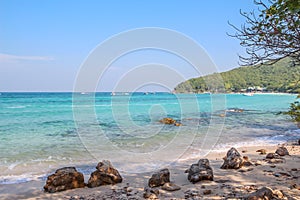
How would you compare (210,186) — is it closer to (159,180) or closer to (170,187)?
(170,187)

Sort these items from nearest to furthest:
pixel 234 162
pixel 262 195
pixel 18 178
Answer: pixel 262 195
pixel 234 162
pixel 18 178

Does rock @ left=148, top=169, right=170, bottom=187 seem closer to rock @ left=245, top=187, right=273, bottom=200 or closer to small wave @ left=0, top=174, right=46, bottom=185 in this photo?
rock @ left=245, top=187, right=273, bottom=200

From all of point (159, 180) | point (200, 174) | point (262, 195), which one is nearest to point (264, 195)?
point (262, 195)

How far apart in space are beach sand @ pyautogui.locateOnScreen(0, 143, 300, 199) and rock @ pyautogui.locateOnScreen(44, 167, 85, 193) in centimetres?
12

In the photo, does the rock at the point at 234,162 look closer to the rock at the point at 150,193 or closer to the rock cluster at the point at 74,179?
the rock at the point at 150,193

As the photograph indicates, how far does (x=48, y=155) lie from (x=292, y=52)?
7.70 m

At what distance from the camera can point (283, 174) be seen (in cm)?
493

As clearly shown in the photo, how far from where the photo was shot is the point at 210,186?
4414 millimetres

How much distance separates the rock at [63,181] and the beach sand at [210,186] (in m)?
0.12

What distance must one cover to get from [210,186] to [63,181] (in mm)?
2738

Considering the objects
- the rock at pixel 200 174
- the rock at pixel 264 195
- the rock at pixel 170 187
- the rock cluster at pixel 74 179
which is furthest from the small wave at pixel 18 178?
the rock at pixel 264 195

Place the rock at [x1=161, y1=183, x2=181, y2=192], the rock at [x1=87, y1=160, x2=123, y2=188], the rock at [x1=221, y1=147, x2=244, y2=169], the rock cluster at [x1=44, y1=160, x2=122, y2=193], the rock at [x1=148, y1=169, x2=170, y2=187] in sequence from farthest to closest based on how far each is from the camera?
the rock at [x1=221, y1=147, x2=244, y2=169], the rock at [x1=87, y1=160, x2=123, y2=188], the rock cluster at [x1=44, y1=160, x2=122, y2=193], the rock at [x1=148, y1=169, x2=170, y2=187], the rock at [x1=161, y1=183, x2=181, y2=192]

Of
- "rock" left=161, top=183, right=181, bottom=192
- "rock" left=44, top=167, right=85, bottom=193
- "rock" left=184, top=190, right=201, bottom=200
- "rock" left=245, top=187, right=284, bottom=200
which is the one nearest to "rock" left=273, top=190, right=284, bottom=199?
"rock" left=245, top=187, right=284, bottom=200

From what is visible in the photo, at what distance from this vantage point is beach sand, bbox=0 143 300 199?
4058 mm
